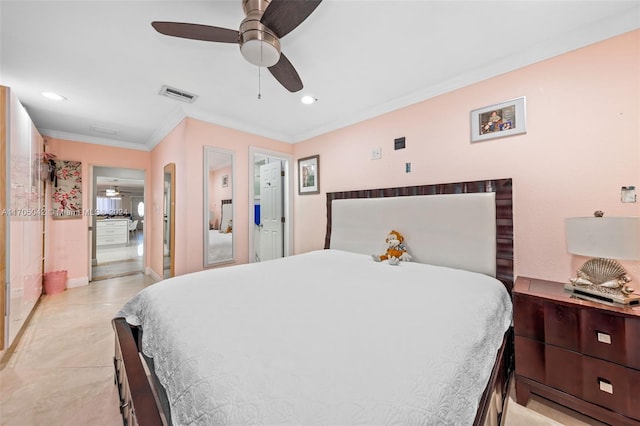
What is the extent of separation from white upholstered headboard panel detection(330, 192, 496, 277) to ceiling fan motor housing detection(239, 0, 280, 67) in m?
1.88

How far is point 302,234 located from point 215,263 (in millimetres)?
1364

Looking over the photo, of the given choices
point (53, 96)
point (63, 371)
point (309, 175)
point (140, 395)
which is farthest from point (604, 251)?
point (53, 96)

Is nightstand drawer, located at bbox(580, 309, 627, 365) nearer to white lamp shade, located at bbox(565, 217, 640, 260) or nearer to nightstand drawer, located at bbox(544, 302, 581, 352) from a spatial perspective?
nightstand drawer, located at bbox(544, 302, 581, 352)

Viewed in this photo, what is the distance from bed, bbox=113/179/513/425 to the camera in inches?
27.2

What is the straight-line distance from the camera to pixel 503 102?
2.12 metres

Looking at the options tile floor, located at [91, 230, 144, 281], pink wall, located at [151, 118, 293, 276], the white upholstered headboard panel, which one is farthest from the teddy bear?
tile floor, located at [91, 230, 144, 281]

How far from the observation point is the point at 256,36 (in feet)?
4.42

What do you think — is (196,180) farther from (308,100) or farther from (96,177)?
(96,177)

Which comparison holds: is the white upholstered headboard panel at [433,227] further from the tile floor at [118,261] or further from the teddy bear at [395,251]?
the tile floor at [118,261]

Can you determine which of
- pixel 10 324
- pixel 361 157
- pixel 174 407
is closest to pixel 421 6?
pixel 361 157

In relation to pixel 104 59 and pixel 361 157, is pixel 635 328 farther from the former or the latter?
pixel 104 59

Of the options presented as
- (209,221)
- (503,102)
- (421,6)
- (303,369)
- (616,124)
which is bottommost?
(303,369)

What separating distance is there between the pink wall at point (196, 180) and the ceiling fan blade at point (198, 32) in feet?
6.00

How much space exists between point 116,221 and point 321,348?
7775mm
